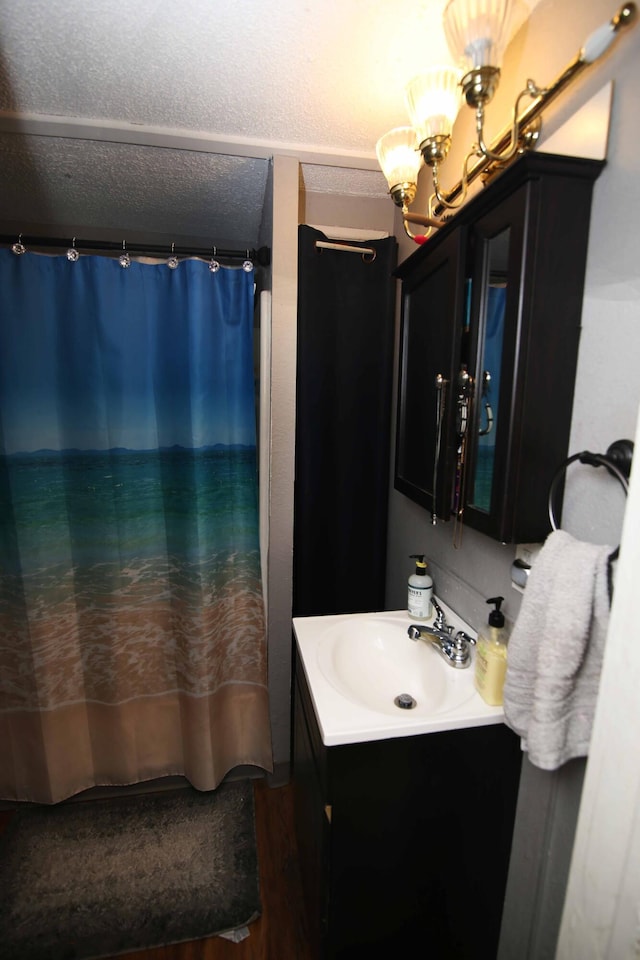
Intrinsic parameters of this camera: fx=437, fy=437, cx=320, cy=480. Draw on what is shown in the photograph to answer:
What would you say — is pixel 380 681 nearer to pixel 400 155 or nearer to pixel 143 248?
pixel 400 155

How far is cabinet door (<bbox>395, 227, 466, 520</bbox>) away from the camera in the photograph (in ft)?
3.39

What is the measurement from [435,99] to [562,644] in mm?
1103

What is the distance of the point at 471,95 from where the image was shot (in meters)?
0.78

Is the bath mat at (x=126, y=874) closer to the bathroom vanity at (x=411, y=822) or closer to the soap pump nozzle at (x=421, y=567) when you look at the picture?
the bathroom vanity at (x=411, y=822)

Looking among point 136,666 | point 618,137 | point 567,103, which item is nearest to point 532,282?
point 618,137

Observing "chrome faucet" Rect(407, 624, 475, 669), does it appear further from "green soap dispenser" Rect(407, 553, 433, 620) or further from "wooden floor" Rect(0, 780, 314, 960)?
"wooden floor" Rect(0, 780, 314, 960)

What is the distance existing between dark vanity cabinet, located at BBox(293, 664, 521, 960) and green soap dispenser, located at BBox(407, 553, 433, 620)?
403mm

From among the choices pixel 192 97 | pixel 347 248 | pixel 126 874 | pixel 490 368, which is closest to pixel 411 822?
pixel 490 368

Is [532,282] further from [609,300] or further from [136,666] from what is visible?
[136,666]

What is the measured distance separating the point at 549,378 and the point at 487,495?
0.26 m

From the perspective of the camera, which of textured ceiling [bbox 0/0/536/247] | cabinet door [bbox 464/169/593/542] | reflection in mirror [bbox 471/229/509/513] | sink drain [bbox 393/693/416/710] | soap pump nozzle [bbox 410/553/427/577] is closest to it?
cabinet door [bbox 464/169/593/542]

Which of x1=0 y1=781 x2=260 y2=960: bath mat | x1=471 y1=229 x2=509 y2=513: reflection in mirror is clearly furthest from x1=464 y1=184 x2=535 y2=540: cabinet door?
x1=0 y1=781 x2=260 y2=960: bath mat

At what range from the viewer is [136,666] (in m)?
1.69

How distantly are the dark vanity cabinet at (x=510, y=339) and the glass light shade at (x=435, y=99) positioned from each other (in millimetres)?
192
